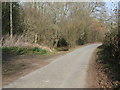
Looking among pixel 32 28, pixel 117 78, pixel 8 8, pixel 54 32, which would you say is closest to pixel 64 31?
pixel 54 32

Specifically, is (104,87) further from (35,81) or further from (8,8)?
(8,8)

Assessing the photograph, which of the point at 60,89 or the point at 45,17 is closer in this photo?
the point at 60,89


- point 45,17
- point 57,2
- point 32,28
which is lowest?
point 32,28

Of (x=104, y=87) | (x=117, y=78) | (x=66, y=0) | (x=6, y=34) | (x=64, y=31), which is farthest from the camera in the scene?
(x=66, y=0)

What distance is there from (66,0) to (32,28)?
12993 millimetres

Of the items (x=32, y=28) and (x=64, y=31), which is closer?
(x=32, y=28)

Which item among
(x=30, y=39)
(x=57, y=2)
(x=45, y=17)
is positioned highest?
(x=57, y=2)

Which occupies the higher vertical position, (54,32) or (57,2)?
(57,2)

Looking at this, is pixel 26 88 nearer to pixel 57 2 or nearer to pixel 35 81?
pixel 35 81

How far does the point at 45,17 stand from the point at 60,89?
20.8 metres

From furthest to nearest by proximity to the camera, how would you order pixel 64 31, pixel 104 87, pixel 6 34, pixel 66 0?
pixel 66 0 < pixel 64 31 < pixel 6 34 < pixel 104 87

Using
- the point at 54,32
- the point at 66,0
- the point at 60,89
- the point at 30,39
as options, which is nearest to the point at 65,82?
the point at 60,89

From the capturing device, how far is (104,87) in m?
7.06

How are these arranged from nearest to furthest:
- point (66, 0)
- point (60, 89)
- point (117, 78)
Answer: point (60, 89) < point (117, 78) < point (66, 0)
